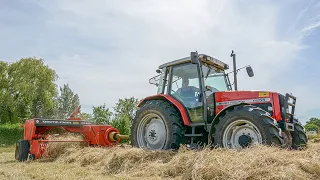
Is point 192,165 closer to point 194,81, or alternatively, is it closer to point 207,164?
point 207,164

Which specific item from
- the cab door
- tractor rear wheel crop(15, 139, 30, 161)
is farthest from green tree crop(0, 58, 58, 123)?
the cab door

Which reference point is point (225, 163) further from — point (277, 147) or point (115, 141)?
point (115, 141)

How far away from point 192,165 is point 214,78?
114 inches

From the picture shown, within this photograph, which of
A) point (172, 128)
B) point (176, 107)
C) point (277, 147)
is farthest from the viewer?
point (176, 107)

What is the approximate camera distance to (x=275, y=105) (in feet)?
18.1

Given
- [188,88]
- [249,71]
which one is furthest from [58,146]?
[249,71]

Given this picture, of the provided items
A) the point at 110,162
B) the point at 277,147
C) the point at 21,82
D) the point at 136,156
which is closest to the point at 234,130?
the point at 277,147

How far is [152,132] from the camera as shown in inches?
267

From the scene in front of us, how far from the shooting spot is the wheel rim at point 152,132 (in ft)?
21.6

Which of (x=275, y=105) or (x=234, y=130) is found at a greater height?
(x=275, y=105)

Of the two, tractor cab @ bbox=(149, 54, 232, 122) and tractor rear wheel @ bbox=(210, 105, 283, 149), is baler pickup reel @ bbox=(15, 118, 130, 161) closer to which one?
tractor cab @ bbox=(149, 54, 232, 122)

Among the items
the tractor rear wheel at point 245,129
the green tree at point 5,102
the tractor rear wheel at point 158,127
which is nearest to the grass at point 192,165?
the tractor rear wheel at point 245,129

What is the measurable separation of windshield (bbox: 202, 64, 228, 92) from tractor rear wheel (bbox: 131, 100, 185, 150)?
0.97 metres

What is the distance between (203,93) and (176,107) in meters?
0.76
